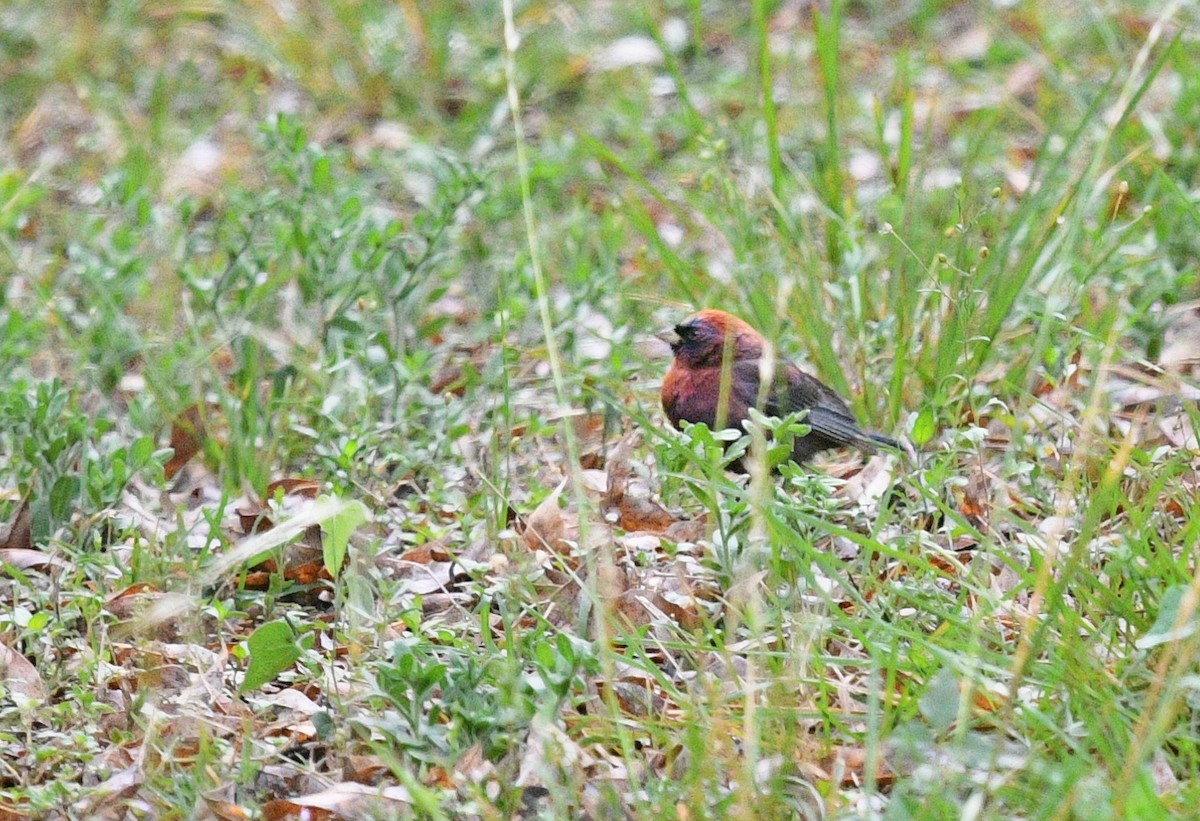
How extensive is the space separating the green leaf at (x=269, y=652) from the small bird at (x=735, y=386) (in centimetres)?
119

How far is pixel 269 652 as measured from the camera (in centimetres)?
253

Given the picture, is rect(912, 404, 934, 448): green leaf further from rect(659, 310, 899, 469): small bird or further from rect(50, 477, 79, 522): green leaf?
rect(50, 477, 79, 522): green leaf

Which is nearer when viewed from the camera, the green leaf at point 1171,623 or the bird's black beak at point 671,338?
the green leaf at point 1171,623

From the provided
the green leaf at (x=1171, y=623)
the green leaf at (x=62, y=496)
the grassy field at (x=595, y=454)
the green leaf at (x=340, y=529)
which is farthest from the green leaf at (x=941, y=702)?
the green leaf at (x=62, y=496)

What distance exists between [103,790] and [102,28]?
4.60 meters

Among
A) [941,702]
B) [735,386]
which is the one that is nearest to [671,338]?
[735,386]

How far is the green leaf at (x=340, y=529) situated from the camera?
8.20 feet

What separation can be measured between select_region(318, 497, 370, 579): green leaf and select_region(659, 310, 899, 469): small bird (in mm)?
1069

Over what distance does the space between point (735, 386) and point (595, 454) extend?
370 mm

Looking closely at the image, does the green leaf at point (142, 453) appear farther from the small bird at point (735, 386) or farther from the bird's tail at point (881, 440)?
the bird's tail at point (881, 440)

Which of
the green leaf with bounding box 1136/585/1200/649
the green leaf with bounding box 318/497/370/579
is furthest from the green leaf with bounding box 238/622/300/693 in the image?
the green leaf with bounding box 1136/585/1200/649

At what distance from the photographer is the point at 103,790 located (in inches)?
93.4

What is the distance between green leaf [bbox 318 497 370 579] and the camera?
2.50m

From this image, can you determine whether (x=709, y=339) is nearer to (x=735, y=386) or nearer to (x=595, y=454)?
(x=735, y=386)
